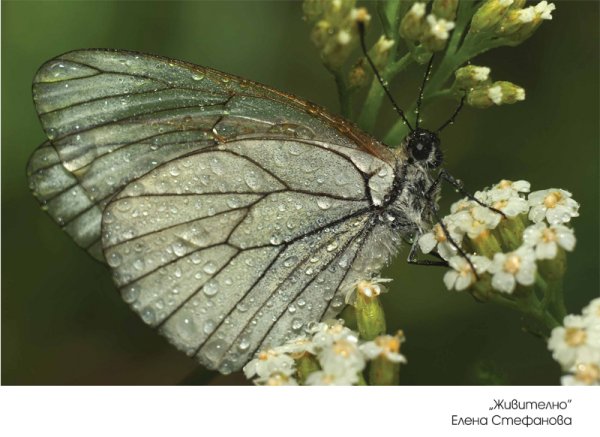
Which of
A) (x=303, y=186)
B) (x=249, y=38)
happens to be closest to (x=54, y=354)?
(x=303, y=186)

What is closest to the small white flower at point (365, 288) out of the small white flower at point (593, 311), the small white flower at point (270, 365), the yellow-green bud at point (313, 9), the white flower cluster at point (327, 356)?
the white flower cluster at point (327, 356)

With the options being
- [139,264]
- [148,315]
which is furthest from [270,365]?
[139,264]

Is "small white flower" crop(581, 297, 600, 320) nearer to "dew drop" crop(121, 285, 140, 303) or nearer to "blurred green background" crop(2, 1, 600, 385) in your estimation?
"blurred green background" crop(2, 1, 600, 385)

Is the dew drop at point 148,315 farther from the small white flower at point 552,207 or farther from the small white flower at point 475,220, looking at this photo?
the small white flower at point 552,207

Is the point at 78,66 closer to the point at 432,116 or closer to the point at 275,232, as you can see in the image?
the point at 275,232

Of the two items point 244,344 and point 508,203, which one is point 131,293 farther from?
point 508,203

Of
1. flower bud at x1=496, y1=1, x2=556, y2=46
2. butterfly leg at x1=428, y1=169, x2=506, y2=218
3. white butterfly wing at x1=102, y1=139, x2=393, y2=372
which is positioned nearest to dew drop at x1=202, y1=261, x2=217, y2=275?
white butterfly wing at x1=102, y1=139, x2=393, y2=372
